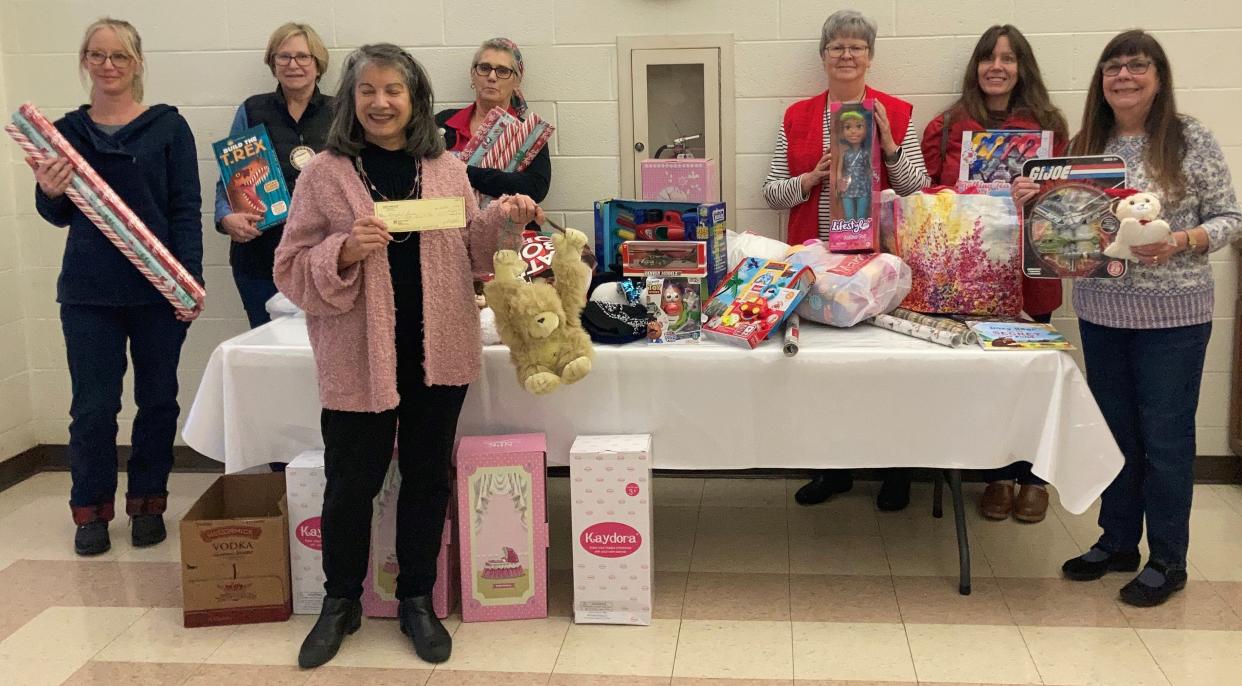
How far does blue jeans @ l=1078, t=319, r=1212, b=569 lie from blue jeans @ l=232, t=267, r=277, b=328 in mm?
2494

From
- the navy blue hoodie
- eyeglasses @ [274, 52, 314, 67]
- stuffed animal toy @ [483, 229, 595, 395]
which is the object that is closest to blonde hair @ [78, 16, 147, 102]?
the navy blue hoodie

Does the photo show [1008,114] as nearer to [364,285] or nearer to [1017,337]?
[1017,337]

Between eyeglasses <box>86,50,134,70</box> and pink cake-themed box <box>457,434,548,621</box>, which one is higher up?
eyeglasses <box>86,50,134,70</box>

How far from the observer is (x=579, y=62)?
3.84 metres

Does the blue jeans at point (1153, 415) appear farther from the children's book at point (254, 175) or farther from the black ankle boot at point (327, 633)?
the children's book at point (254, 175)

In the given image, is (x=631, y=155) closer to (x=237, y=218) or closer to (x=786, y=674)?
(x=237, y=218)

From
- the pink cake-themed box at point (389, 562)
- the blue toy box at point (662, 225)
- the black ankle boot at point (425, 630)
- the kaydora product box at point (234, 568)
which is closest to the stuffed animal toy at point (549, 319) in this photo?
the blue toy box at point (662, 225)

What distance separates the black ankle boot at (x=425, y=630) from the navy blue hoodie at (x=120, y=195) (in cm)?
122

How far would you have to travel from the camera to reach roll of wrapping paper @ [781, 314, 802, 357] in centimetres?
280

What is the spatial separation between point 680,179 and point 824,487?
1.28 m

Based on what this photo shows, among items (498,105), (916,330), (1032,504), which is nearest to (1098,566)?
(1032,504)

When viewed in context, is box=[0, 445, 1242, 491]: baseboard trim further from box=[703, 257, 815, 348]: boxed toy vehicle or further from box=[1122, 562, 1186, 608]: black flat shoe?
box=[703, 257, 815, 348]: boxed toy vehicle

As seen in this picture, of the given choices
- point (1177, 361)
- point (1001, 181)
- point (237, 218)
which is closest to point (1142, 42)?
point (1001, 181)

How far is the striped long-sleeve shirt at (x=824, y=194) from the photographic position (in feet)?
11.2
